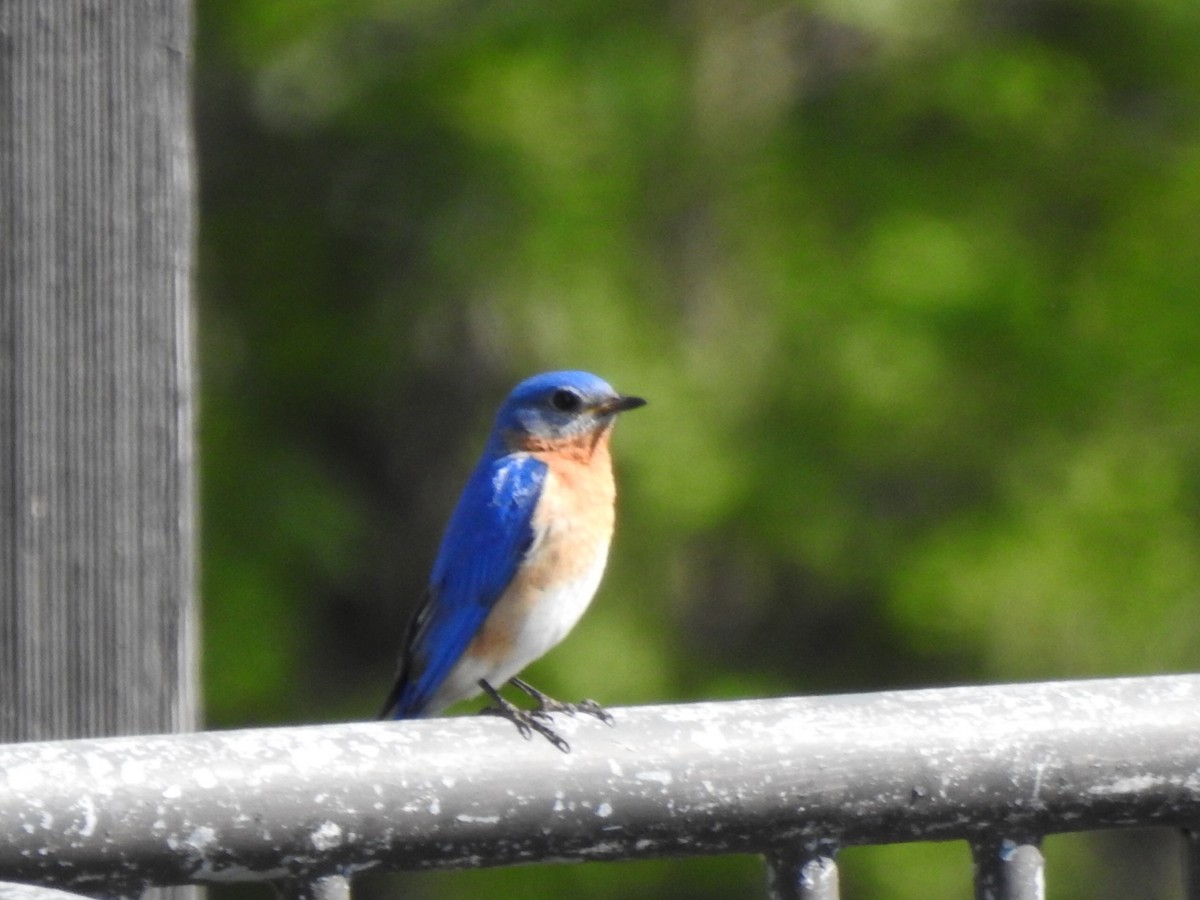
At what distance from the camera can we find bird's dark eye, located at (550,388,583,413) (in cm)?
394

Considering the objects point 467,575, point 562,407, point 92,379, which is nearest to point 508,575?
point 467,575

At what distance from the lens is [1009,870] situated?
163cm

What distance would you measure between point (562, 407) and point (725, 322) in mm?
1894

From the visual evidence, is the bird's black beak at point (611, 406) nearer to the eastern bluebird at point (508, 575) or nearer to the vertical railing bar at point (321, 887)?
the eastern bluebird at point (508, 575)

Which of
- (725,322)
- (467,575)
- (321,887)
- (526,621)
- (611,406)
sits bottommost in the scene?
(321,887)

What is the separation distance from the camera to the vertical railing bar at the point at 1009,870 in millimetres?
1623

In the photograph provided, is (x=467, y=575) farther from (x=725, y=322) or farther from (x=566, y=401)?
(x=725, y=322)

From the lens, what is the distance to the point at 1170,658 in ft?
18.2

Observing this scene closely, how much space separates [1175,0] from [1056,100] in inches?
17.9

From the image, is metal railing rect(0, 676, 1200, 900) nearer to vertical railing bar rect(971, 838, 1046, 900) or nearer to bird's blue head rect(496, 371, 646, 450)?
vertical railing bar rect(971, 838, 1046, 900)

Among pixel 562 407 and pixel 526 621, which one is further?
pixel 562 407

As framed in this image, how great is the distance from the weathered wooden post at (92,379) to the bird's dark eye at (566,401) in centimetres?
196

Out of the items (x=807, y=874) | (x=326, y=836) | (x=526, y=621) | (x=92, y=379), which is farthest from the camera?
(x=526, y=621)

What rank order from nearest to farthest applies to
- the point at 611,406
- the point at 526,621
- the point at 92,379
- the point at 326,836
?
the point at 326,836 < the point at 92,379 < the point at 526,621 < the point at 611,406
